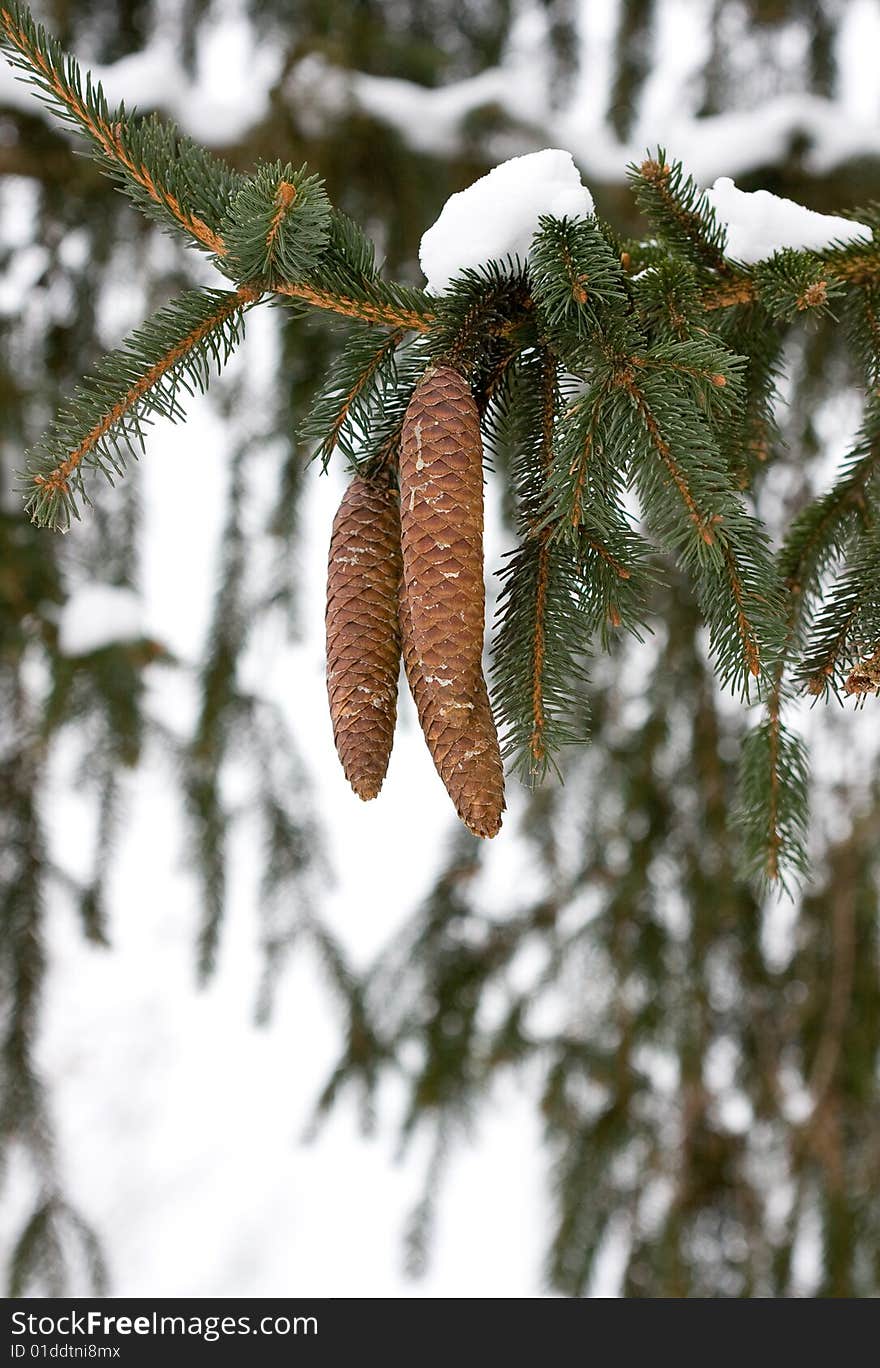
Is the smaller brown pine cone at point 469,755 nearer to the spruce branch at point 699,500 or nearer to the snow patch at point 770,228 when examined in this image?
the spruce branch at point 699,500

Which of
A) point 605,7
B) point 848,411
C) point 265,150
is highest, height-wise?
point 605,7

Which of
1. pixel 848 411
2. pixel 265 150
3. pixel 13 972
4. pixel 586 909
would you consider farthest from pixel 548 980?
pixel 265 150

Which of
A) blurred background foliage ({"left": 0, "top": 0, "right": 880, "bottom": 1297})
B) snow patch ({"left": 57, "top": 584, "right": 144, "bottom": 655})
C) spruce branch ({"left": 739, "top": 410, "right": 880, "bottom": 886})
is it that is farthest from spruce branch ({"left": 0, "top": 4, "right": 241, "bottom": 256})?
snow patch ({"left": 57, "top": 584, "right": 144, "bottom": 655})

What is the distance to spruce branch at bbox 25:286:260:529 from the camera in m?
0.65

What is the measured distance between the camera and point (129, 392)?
0.66m

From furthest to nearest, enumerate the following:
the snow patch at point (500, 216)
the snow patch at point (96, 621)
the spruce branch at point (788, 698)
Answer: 1. the snow patch at point (96, 621)
2. the spruce branch at point (788, 698)
3. the snow patch at point (500, 216)

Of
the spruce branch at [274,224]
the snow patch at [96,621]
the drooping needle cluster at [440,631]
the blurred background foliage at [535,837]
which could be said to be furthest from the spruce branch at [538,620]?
the snow patch at [96,621]

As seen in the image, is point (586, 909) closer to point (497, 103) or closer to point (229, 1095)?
point (497, 103)

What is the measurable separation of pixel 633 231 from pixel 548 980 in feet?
5.02

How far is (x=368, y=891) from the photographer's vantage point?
27.3 ft

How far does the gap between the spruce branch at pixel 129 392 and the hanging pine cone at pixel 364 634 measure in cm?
13

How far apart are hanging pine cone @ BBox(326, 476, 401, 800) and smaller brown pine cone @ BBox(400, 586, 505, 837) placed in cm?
4

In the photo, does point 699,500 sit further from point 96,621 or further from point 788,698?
point 96,621

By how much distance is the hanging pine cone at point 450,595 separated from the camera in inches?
24.3
